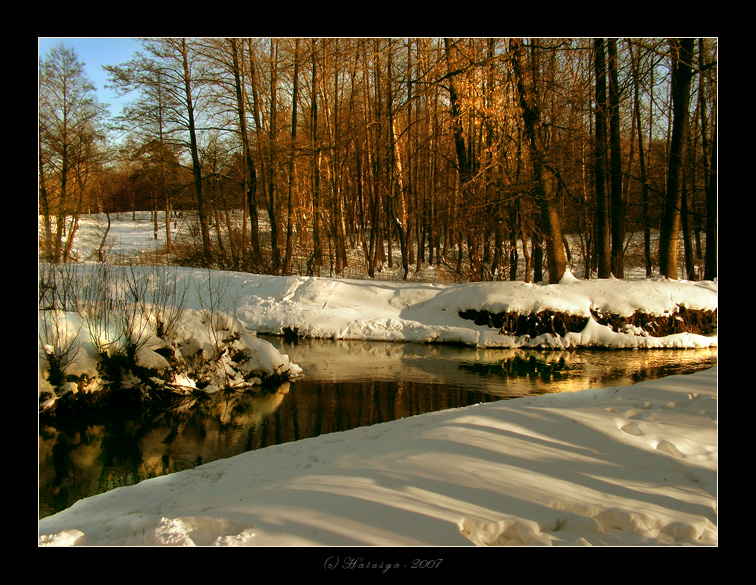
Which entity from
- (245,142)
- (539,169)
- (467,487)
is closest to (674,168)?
(539,169)

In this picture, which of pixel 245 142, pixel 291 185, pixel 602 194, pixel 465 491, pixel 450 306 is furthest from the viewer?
pixel 291 185

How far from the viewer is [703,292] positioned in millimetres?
16141

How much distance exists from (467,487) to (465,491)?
2.4 inches

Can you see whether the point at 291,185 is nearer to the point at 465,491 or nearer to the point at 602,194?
the point at 602,194

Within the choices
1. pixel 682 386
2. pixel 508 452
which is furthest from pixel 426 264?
pixel 508 452

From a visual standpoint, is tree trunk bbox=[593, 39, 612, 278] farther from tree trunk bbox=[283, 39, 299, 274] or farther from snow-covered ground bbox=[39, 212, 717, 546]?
tree trunk bbox=[283, 39, 299, 274]

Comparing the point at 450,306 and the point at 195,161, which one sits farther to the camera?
the point at 195,161

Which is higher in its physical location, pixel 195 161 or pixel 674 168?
pixel 195 161

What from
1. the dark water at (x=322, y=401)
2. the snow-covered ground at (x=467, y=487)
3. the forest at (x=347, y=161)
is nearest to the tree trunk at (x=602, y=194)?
the forest at (x=347, y=161)

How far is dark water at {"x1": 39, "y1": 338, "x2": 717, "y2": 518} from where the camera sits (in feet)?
24.9

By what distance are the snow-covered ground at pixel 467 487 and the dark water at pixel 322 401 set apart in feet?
5.22

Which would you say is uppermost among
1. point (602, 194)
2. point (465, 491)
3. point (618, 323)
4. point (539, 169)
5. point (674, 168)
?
point (539, 169)

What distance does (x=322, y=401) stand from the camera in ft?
34.1

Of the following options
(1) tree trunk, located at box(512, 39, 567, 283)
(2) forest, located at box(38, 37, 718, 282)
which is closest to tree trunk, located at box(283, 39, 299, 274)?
(2) forest, located at box(38, 37, 718, 282)
